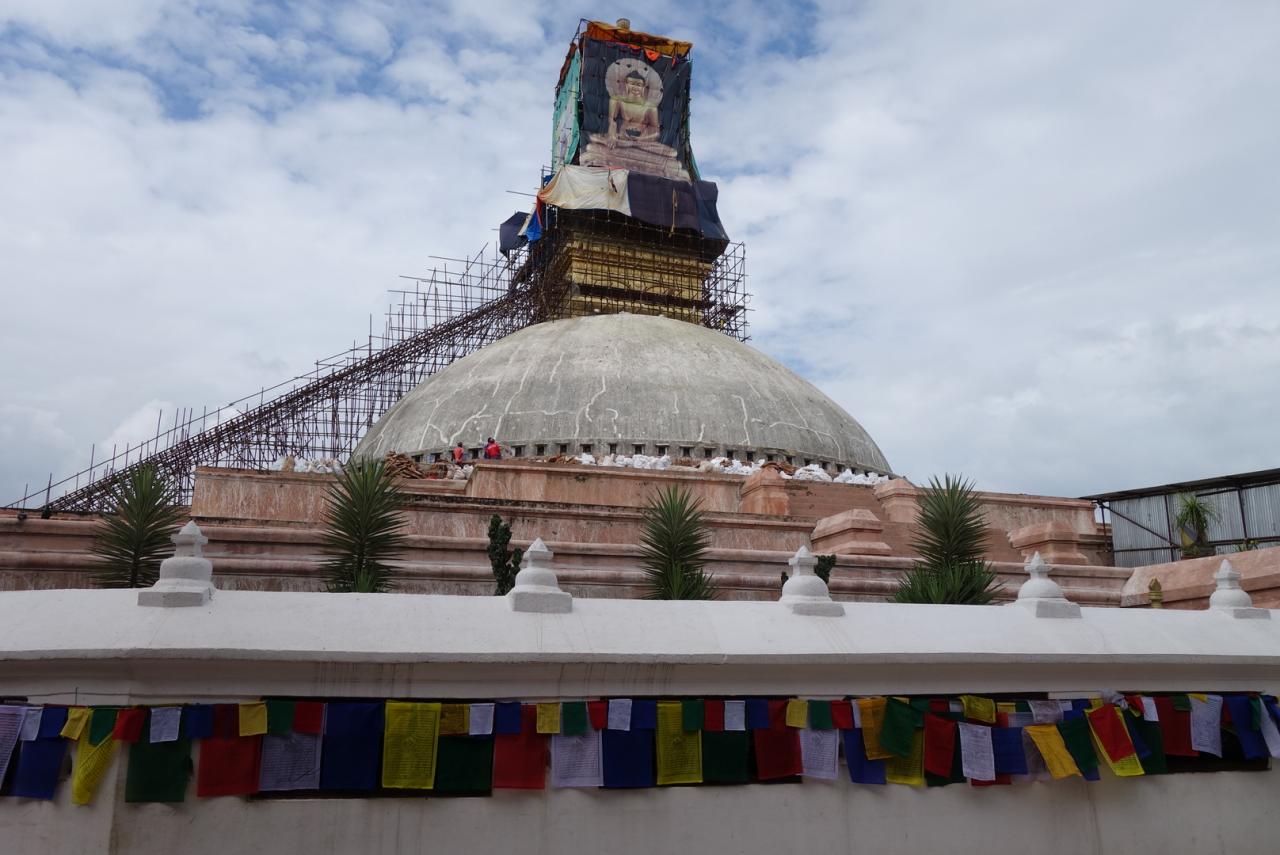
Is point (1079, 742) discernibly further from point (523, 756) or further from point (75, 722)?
point (75, 722)

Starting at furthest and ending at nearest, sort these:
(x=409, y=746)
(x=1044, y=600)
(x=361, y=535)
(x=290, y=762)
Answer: (x=361, y=535) < (x=1044, y=600) < (x=409, y=746) < (x=290, y=762)

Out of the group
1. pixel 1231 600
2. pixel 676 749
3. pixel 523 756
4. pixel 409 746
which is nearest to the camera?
pixel 409 746

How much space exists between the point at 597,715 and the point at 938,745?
2.05 m

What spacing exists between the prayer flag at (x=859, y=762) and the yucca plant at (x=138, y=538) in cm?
585

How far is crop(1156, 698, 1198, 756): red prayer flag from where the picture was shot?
6918 mm

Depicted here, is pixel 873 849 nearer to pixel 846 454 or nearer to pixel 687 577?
pixel 687 577

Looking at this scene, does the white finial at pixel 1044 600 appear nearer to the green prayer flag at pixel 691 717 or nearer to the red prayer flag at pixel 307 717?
the green prayer flag at pixel 691 717

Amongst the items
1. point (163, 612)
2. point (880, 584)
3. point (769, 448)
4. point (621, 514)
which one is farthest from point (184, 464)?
point (163, 612)

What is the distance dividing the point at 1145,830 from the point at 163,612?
5810 mm

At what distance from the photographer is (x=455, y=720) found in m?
5.71

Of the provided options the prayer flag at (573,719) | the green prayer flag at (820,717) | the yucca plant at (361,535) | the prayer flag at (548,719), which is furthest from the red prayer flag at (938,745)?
the yucca plant at (361,535)

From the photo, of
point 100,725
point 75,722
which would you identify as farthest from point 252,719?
point 75,722

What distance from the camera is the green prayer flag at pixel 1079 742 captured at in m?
6.61

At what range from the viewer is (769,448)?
24.0m
